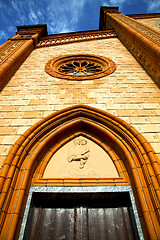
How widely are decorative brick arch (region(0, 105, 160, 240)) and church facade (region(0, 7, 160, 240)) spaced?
1 centimetres

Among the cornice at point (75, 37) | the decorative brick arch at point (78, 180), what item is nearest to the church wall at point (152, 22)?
the cornice at point (75, 37)

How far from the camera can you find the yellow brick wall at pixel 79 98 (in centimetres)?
317

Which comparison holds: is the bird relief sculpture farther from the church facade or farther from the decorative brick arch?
the decorative brick arch

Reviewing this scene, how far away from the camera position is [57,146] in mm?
3229

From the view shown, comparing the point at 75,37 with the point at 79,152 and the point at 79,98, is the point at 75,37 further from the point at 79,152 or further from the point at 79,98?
the point at 79,152

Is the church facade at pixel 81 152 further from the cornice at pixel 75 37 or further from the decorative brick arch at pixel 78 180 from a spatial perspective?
the cornice at pixel 75 37

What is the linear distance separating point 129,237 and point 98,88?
349cm

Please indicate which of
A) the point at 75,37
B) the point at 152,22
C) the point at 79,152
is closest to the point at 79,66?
the point at 75,37

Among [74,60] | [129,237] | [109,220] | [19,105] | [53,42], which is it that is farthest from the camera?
[53,42]

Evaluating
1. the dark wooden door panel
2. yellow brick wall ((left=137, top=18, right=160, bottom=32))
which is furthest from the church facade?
yellow brick wall ((left=137, top=18, right=160, bottom=32))

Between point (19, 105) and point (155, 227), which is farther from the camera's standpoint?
point (19, 105)

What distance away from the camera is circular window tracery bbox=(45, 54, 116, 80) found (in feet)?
16.9

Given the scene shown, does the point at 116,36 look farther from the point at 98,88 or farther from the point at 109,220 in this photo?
the point at 109,220

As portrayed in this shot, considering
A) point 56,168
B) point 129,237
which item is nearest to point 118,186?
point 129,237
